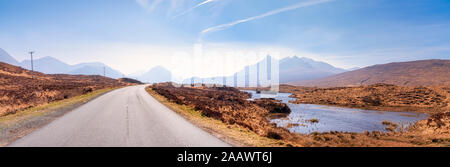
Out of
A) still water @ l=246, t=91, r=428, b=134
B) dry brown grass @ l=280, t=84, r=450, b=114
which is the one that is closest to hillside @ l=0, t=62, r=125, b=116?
still water @ l=246, t=91, r=428, b=134

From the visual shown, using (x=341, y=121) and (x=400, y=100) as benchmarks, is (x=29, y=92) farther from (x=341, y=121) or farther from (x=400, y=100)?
(x=400, y=100)

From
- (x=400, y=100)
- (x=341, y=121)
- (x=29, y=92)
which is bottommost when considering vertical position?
(x=341, y=121)

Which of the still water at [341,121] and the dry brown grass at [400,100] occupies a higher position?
the dry brown grass at [400,100]

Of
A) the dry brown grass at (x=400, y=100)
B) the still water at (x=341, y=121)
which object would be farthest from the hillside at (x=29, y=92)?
the dry brown grass at (x=400, y=100)

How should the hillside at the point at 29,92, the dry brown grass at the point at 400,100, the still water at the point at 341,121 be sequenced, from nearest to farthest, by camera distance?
the still water at the point at 341,121 < the hillside at the point at 29,92 < the dry brown grass at the point at 400,100

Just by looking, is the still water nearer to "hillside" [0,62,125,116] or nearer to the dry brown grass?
the dry brown grass

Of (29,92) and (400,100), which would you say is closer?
(29,92)

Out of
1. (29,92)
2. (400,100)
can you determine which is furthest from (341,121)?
(29,92)

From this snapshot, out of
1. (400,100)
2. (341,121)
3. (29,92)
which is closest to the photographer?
(341,121)

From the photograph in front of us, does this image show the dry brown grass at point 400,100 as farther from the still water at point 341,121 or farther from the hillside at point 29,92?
the hillside at point 29,92
